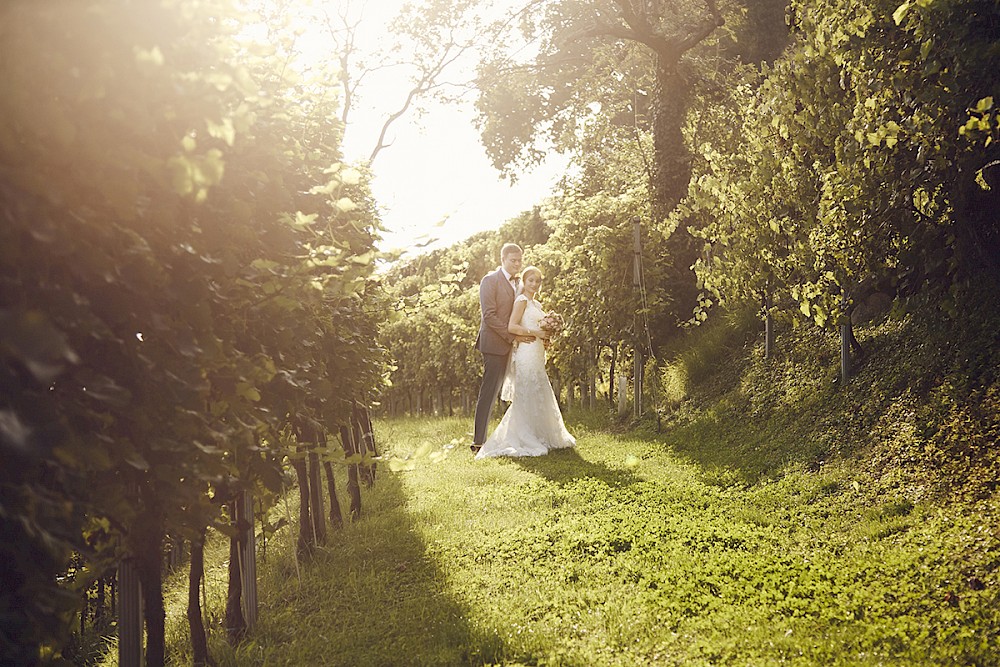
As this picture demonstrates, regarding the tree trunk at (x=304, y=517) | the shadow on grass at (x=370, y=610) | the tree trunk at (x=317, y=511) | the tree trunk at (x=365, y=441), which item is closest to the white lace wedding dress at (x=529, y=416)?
the tree trunk at (x=365, y=441)

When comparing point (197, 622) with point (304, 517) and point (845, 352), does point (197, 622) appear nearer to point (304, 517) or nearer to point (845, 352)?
point (304, 517)

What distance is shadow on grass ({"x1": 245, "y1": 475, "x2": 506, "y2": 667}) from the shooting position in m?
4.19

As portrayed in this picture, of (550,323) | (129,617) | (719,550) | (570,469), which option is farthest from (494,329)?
(129,617)

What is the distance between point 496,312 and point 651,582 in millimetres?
6142

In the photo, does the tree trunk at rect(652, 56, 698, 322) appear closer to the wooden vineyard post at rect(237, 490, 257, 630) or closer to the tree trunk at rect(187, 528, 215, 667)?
the wooden vineyard post at rect(237, 490, 257, 630)

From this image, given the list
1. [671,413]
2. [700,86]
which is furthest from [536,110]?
[671,413]

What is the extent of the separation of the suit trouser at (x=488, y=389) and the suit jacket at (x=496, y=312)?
12cm

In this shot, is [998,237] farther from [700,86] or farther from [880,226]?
[700,86]

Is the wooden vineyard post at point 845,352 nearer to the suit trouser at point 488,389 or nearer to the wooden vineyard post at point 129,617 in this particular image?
the suit trouser at point 488,389

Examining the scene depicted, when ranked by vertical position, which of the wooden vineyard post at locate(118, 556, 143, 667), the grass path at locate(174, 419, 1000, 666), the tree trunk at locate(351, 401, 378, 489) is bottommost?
the grass path at locate(174, 419, 1000, 666)

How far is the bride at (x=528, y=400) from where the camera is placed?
1041 cm

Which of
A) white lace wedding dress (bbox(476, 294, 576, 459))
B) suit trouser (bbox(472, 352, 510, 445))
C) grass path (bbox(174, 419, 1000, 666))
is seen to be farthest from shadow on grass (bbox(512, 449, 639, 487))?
suit trouser (bbox(472, 352, 510, 445))

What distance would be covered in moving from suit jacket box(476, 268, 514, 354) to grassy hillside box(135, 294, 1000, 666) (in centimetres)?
228

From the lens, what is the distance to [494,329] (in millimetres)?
10805
